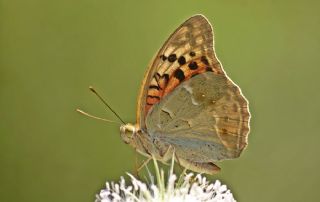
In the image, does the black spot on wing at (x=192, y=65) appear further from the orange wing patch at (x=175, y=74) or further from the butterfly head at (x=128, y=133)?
the butterfly head at (x=128, y=133)

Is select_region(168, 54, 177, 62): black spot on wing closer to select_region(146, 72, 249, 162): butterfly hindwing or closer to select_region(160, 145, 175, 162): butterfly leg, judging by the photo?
select_region(146, 72, 249, 162): butterfly hindwing

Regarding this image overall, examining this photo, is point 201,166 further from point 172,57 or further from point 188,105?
point 172,57

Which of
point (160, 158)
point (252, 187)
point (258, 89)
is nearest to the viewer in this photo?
point (160, 158)

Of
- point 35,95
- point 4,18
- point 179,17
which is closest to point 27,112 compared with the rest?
point 35,95

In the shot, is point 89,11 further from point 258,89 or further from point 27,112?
point 258,89

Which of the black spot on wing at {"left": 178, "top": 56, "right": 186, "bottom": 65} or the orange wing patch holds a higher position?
the black spot on wing at {"left": 178, "top": 56, "right": 186, "bottom": 65}

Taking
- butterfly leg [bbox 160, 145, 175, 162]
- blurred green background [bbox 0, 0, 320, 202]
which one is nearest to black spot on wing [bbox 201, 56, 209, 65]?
butterfly leg [bbox 160, 145, 175, 162]
